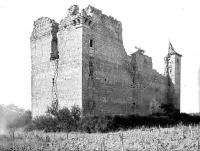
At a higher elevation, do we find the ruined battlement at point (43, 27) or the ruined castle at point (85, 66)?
the ruined battlement at point (43, 27)

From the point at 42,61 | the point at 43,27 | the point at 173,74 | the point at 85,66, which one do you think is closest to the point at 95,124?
the point at 85,66

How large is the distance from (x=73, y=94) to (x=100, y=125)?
3.12 meters

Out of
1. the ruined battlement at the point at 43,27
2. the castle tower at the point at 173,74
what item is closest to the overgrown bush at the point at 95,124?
the ruined battlement at the point at 43,27

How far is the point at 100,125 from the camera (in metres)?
17.0

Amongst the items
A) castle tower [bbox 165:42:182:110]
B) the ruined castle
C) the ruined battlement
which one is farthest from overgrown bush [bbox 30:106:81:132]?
castle tower [bbox 165:42:182:110]

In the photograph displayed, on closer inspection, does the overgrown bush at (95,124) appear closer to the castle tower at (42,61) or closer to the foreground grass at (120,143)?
the foreground grass at (120,143)

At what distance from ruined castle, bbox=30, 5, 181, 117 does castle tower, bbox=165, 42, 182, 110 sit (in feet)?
20.1

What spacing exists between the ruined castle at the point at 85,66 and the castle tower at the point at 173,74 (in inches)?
242

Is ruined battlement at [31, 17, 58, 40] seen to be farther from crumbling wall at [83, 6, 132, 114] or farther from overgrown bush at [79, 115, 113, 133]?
overgrown bush at [79, 115, 113, 133]

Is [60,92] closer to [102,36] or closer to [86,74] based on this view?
[86,74]

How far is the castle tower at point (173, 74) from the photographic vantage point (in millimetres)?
29952

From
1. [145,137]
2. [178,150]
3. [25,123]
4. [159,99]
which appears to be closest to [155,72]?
[159,99]

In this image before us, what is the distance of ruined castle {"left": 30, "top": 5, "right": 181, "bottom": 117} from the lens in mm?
18906

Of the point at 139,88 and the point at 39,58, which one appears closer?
the point at 39,58
